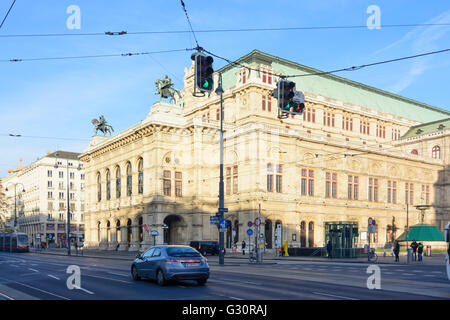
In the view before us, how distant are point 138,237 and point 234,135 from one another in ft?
63.6

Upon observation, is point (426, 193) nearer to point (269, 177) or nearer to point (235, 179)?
point (269, 177)

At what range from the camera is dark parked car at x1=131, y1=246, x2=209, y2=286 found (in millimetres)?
17484

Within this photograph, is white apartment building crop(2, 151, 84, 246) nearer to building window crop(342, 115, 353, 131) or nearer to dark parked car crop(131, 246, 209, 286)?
building window crop(342, 115, 353, 131)

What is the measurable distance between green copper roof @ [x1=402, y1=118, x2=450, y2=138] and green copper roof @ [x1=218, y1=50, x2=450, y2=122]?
338cm

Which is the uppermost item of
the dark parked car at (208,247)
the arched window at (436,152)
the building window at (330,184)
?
the arched window at (436,152)

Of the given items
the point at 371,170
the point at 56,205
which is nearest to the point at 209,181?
the point at 371,170

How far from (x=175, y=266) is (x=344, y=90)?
215ft

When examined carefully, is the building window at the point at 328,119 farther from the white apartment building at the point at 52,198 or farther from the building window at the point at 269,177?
the white apartment building at the point at 52,198

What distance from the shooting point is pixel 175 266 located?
17.5 metres

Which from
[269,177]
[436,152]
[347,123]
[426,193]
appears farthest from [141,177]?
[436,152]

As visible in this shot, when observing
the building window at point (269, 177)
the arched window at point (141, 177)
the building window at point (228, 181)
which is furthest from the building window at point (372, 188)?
the arched window at point (141, 177)

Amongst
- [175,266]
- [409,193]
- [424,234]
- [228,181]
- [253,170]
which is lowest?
[424,234]

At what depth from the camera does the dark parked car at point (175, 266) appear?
17.5 m

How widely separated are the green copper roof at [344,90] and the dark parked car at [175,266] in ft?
144
